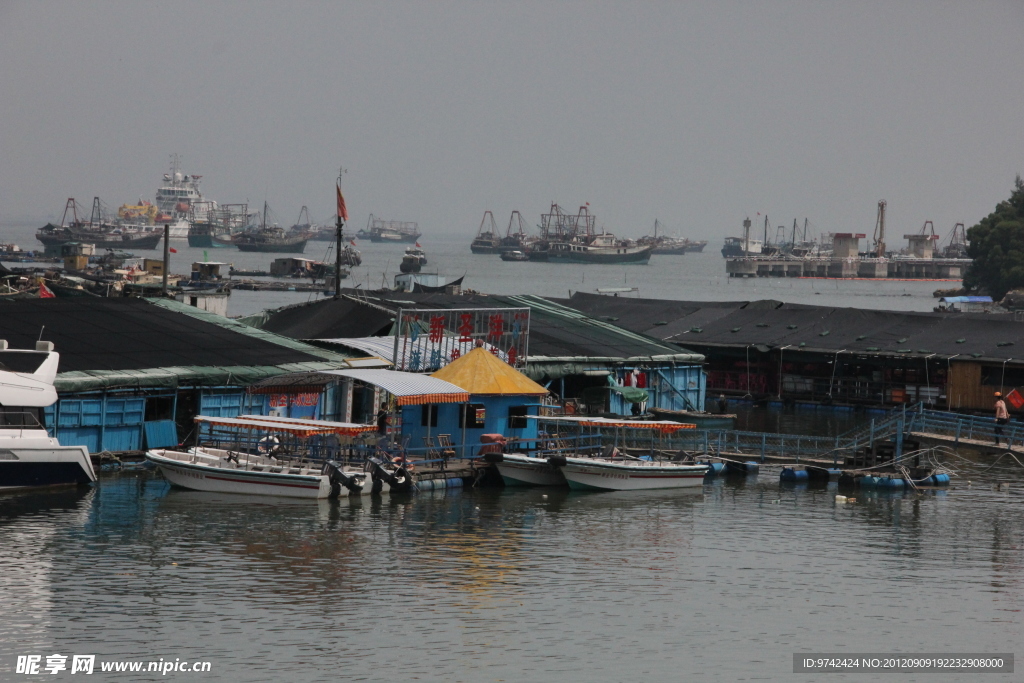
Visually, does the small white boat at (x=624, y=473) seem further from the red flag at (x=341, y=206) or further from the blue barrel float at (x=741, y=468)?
the red flag at (x=341, y=206)

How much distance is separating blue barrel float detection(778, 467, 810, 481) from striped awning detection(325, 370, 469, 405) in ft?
36.2

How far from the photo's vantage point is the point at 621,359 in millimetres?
54812

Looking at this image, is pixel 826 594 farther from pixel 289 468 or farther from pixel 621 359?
pixel 621 359

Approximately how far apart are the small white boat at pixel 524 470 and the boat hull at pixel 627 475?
50 centimetres

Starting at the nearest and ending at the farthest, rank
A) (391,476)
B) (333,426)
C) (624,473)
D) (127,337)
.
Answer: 1. (391,476)
2. (333,426)
3. (624,473)
4. (127,337)

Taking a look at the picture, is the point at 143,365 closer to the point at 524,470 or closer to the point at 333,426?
the point at 333,426

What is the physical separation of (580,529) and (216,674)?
1416 centimetres

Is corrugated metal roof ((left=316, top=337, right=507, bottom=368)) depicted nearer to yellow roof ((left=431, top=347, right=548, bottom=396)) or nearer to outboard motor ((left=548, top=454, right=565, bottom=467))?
yellow roof ((left=431, top=347, right=548, bottom=396))

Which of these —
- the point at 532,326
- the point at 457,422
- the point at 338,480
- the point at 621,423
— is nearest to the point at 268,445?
the point at 338,480

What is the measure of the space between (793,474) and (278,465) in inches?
657

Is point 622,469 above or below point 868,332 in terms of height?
below

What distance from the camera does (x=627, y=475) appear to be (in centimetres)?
3972

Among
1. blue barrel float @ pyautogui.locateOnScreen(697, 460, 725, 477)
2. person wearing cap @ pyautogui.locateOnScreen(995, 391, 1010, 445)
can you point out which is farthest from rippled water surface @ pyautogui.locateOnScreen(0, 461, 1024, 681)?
person wearing cap @ pyautogui.locateOnScreen(995, 391, 1010, 445)

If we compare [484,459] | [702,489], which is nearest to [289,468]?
[484,459]
